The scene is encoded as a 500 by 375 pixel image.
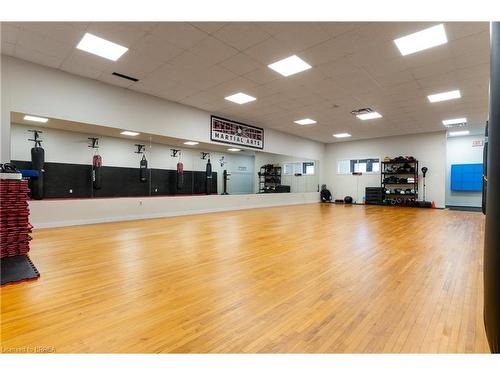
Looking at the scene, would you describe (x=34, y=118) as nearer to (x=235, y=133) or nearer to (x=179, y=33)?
(x=179, y=33)

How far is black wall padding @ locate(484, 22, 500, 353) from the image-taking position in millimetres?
1387

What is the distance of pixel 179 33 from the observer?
155 inches

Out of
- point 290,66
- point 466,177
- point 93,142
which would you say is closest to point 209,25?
point 290,66

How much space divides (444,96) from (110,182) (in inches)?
379

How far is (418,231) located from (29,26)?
7645 mm

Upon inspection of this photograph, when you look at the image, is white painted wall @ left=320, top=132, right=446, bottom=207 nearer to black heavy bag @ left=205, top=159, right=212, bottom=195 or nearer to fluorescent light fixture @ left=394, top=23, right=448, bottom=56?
black heavy bag @ left=205, top=159, right=212, bottom=195

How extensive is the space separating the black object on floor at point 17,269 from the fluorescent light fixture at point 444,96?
8605 millimetres

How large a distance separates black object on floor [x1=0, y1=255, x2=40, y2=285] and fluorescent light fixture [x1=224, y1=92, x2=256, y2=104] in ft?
17.7

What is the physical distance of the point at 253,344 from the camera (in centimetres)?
155

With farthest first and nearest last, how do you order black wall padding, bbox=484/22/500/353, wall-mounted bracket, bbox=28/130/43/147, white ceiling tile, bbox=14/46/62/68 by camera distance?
wall-mounted bracket, bbox=28/130/43/147 < white ceiling tile, bbox=14/46/62/68 < black wall padding, bbox=484/22/500/353

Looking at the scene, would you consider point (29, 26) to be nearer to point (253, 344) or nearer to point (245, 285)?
point (245, 285)

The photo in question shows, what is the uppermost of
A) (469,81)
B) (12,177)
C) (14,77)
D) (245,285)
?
(469,81)


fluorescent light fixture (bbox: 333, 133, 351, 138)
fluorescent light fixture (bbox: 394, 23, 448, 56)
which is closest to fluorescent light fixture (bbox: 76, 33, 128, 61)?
fluorescent light fixture (bbox: 394, 23, 448, 56)
